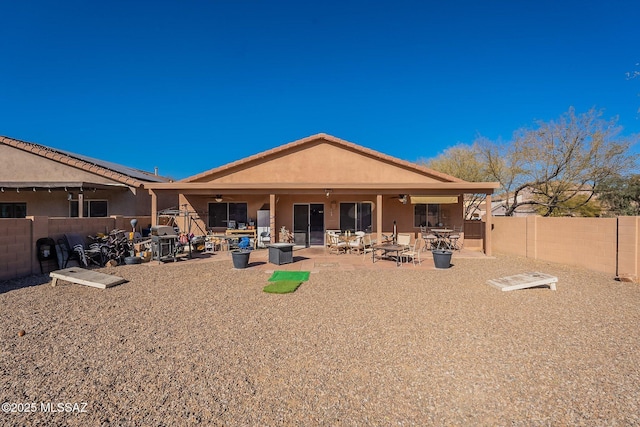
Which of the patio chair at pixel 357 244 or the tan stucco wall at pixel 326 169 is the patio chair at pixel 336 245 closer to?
the patio chair at pixel 357 244

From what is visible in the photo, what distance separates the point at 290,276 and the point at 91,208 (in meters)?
13.2

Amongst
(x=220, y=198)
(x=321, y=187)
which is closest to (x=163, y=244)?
(x=220, y=198)

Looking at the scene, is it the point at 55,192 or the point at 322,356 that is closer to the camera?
the point at 322,356

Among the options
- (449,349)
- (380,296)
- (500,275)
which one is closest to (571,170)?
(500,275)

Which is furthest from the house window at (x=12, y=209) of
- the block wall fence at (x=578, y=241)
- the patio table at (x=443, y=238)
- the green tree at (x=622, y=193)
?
the green tree at (x=622, y=193)

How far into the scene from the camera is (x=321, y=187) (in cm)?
1233

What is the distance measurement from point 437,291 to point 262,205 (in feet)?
31.8

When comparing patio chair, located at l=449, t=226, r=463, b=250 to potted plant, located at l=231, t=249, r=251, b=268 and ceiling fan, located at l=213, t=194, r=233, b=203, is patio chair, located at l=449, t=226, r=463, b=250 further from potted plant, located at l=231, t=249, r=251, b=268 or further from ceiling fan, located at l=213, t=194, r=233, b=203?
ceiling fan, located at l=213, t=194, r=233, b=203

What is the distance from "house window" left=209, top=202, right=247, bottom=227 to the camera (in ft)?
48.0

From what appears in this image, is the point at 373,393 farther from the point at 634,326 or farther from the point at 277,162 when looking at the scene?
the point at 277,162

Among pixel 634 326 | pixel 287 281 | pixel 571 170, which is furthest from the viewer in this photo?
pixel 571 170

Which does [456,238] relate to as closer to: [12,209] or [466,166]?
[466,166]

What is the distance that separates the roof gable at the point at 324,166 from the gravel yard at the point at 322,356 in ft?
26.3

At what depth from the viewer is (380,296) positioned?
21.4 ft
